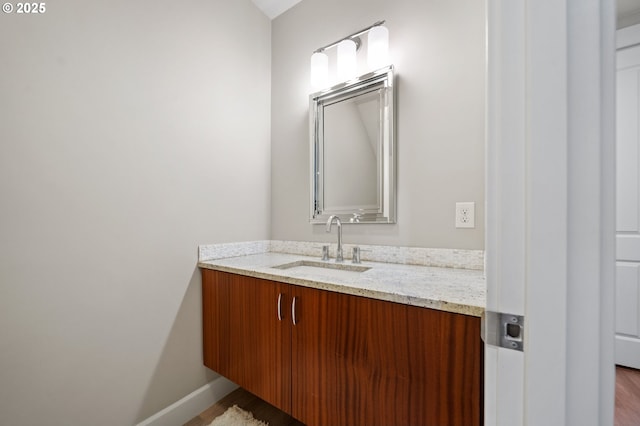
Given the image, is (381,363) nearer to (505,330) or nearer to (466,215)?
(505,330)

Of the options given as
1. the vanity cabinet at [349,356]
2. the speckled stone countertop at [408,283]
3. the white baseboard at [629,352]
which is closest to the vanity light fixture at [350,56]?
the speckled stone countertop at [408,283]

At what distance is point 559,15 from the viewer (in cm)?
37

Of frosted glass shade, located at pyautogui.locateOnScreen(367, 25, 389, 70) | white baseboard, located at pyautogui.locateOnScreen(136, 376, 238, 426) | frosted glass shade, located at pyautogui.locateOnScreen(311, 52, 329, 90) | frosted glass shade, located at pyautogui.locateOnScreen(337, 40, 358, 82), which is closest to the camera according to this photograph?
white baseboard, located at pyautogui.locateOnScreen(136, 376, 238, 426)

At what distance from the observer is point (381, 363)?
2.84 feet

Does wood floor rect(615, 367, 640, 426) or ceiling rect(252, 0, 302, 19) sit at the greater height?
ceiling rect(252, 0, 302, 19)

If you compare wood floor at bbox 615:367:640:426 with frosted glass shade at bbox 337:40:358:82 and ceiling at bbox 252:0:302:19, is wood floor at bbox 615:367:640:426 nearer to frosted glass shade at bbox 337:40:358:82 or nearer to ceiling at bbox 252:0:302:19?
frosted glass shade at bbox 337:40:358:82

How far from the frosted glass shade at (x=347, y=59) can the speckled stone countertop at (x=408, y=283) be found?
3.67ft

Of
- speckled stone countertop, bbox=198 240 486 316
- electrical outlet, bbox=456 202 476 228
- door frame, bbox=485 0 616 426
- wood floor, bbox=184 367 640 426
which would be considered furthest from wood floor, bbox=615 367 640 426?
door frame, bbox=485 0 616 426

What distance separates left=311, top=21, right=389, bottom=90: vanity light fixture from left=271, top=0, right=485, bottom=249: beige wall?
6 cm

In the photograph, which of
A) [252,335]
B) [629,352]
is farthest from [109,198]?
[629,352]

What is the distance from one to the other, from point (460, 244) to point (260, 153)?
1.40 m

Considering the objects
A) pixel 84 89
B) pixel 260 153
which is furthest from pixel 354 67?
pixel 84 89

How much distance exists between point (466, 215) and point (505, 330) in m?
0.92

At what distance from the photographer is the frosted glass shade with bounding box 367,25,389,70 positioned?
1436 mm
